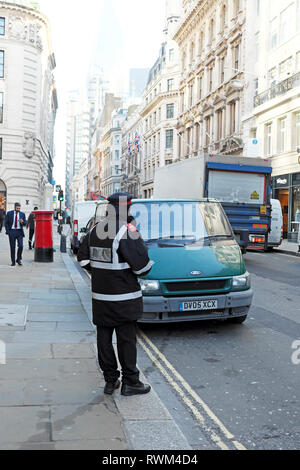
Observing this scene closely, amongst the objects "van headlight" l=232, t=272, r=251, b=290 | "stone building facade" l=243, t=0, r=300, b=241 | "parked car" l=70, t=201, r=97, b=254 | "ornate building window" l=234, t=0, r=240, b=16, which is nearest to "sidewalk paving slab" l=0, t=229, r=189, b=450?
"van headlight" l=232, t=272, r=251, b=290

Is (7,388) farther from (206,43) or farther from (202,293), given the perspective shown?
(206,43)

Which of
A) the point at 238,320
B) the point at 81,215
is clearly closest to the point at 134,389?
the point at 238,320

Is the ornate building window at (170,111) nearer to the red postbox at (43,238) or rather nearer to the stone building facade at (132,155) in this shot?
the stone building facade at (132,155)

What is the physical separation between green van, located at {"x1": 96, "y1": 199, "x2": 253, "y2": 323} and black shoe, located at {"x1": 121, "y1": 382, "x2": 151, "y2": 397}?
6.71ft

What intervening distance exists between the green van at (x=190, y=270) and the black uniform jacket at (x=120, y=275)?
2053 millimetres

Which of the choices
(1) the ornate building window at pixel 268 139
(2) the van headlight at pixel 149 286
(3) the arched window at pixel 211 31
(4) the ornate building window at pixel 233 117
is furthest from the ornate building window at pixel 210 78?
(2) the van headlight at pixel 149 286

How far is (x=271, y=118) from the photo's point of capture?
1264 inches

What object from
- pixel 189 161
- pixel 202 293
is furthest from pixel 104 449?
pixel 189 161

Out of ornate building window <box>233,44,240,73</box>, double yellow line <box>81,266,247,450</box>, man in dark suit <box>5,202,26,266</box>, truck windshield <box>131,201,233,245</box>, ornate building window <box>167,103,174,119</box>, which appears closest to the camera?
double yellow line <box>81,266,247,450</box>

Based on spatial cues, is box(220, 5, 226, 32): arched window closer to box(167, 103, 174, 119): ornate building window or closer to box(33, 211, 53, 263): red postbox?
box(167, 103, 174, 119): ornate building window

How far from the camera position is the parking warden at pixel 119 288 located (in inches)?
167

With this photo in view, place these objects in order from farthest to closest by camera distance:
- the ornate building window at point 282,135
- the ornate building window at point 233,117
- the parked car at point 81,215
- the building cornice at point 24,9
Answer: the building cornice at point 24,9, the ornate building window at point 233,117, the ornate building window at point 282,135, the parked car at point 81,215

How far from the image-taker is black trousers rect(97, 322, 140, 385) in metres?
4.30

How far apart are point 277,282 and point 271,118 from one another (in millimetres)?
22488
